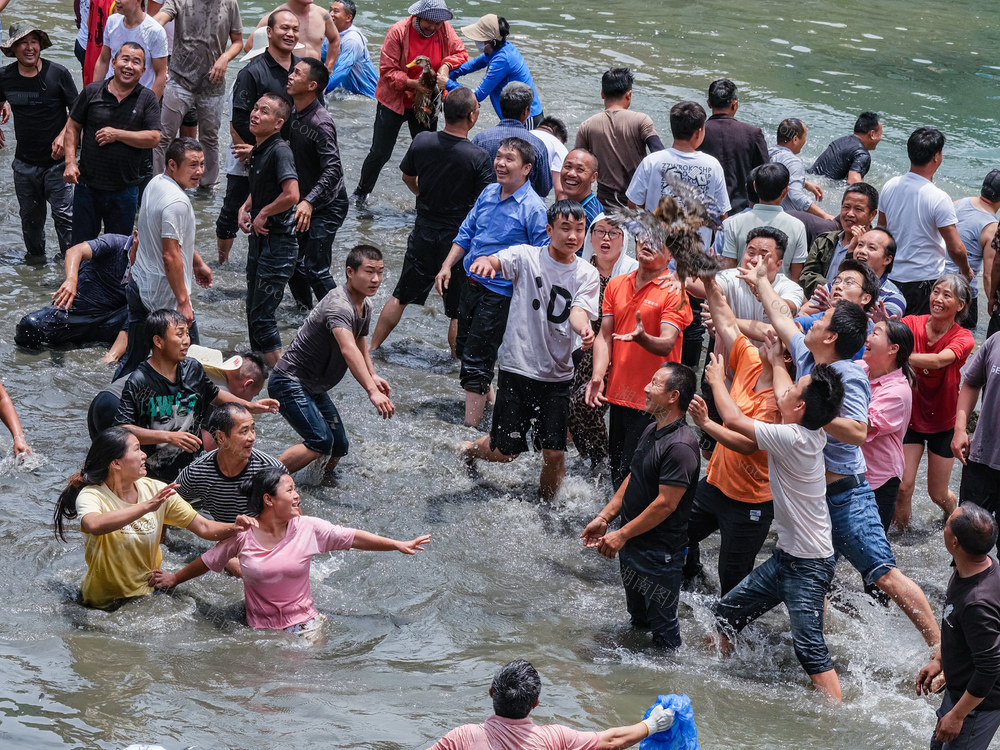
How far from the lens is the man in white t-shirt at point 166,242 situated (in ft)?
25.3

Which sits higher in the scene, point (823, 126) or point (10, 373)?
point (823, 126)

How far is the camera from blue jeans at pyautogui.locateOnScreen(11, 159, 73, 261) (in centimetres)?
1009

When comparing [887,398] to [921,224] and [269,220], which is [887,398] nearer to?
[921,224]

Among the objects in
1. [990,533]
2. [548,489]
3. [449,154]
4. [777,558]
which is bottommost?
[548,489]

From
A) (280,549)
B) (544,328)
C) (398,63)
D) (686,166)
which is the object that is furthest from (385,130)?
(280,549)

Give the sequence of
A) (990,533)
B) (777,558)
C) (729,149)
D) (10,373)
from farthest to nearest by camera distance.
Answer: (729,149), (10,373), (777,558), (990,533)

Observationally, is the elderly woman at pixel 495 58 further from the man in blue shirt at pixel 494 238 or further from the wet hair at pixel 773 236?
the wet hair at pixel 773 236

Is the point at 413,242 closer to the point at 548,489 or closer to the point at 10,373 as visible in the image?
the point at 548,489

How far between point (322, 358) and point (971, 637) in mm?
4152

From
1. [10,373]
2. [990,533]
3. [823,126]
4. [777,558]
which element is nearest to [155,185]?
[10,373]

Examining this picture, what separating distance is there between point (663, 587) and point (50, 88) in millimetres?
7040

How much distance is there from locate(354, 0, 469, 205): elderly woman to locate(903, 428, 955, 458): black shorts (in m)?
5.93

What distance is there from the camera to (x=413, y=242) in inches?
365

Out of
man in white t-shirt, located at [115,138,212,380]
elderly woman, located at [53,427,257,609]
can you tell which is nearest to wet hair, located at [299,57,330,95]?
man in white t-shirt, located at [115,138,212,380]
